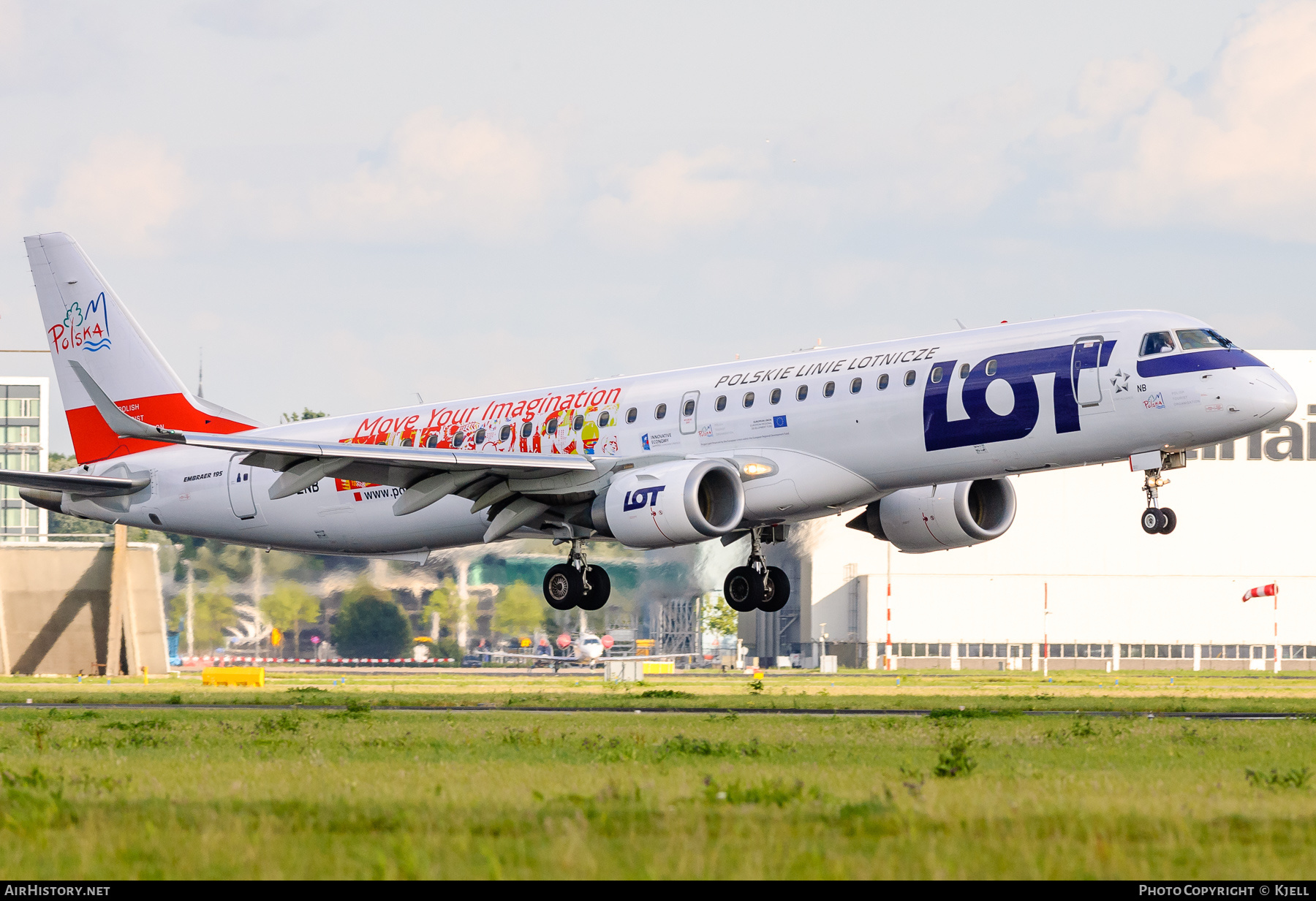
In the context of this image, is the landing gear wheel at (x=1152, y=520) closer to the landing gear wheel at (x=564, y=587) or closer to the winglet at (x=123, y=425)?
the landing gear wheel at (x=564, y=587)

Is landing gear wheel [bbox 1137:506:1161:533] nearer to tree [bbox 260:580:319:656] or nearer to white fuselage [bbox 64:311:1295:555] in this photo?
white fuselage [bbox 64:311:1295:555]

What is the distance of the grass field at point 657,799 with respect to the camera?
33.7 ft

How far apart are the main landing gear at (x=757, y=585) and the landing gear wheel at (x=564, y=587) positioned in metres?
3.36

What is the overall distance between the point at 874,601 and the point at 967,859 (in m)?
83.0

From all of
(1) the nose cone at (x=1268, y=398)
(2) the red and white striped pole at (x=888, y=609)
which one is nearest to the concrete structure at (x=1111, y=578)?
(2) the red and white striped pole at (x=888, y=609)

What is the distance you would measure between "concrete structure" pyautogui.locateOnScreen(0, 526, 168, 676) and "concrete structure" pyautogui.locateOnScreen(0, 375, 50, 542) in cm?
8693

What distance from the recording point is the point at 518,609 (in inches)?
2507

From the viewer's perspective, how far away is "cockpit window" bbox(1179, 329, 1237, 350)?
2875 cm

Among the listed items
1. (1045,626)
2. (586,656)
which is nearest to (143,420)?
(586,656)

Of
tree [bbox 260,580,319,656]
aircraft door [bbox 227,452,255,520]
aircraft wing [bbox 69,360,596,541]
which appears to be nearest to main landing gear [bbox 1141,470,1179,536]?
aircraft wing [bbox 69,360,596,541]

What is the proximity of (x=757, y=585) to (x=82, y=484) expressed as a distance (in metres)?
17.8

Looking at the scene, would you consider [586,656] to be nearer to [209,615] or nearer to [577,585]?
[209,615]

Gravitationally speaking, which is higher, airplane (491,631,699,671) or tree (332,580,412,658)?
tree (332,580,412,658)

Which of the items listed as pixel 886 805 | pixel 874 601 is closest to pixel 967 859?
pixel 886 805
